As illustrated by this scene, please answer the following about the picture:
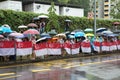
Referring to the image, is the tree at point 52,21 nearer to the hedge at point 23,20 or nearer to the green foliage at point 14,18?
the hedge at point 23,20

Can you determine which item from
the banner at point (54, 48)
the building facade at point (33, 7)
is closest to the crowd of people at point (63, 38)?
the banner at point (54, 48)

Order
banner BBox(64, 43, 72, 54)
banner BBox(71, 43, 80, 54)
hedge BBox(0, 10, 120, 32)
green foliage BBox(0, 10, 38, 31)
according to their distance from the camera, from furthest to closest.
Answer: hedge BBox(0, 10, 120, 32) → green foliage BBox(0, 10, 38, 31) → banner BBox(71, 43, 80, 54) → banner BBox(64, 43, 72, 54)

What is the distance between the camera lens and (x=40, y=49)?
62.3 feet

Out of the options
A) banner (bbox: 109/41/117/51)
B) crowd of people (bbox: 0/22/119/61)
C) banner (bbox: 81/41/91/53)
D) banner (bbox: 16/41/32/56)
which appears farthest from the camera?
banner (bbox: 109/41/117/51)

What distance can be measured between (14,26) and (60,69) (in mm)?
10553

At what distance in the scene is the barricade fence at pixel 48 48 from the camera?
685 inches

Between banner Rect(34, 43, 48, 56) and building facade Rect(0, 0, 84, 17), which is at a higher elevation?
building facade Rect(0, 0, 84, 17)

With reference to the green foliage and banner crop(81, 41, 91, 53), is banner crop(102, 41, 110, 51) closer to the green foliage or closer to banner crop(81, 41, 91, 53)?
banner crop(81, 41, 91, 53)

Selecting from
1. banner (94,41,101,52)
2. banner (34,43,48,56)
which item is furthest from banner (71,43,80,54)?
banner (34,43,48,56)

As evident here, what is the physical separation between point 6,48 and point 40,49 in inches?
99.5

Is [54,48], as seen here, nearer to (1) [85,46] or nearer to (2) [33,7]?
(1) [85,46]

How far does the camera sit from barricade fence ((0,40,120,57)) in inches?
685

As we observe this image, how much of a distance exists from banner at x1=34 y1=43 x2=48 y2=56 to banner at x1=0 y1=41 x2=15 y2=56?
5.60 feet

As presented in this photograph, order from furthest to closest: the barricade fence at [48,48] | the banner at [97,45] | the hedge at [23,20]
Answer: the banner at [97,45], the hedge at [23,20], the barricade fence at [48,48]
